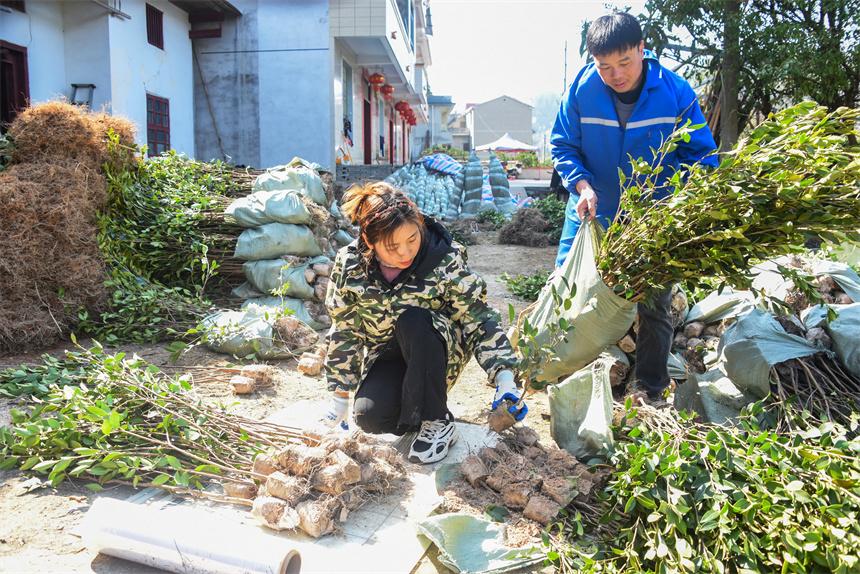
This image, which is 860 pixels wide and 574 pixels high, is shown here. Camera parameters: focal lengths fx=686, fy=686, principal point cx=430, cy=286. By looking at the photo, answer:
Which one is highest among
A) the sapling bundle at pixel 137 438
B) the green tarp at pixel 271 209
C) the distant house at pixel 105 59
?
the distant house at pixel 105 59

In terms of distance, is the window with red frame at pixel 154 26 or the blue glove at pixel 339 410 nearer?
the blue glove at pixel 339 410

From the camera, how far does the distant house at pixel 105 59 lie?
25.8ft

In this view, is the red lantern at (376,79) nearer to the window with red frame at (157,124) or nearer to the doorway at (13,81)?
the window with red frame at (157,124)

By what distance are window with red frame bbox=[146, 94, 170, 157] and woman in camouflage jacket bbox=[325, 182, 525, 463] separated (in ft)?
27.9

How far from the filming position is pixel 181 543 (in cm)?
189

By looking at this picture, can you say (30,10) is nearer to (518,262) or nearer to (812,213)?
(518,262)

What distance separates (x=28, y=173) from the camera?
4262mm

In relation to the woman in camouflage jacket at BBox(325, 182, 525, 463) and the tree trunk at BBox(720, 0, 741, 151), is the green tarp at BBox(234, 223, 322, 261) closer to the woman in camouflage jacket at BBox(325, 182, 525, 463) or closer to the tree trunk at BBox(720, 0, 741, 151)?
the woman in camouflage jacket at BBox(325, 182, 525, 463)

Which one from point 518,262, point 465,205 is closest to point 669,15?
point 518,262

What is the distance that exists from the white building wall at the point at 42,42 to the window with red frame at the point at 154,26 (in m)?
1.70

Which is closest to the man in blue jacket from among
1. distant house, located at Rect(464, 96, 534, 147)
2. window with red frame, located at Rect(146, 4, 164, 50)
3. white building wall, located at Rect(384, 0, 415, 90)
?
window with red frame, located at Rect(146, 4, 164, 50)

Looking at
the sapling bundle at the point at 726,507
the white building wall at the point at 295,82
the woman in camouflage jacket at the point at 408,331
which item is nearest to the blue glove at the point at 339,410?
the woman in camouflage jacket at the point at 408,331

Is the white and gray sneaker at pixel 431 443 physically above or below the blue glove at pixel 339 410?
below

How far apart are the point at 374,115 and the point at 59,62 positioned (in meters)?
11.0
